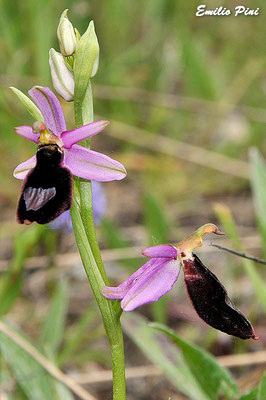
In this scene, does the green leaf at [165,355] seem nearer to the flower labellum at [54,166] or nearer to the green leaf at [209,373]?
the green leaf at [209,373]

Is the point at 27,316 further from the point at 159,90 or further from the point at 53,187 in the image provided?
the point at 159,90

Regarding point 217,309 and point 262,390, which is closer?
point 217,309

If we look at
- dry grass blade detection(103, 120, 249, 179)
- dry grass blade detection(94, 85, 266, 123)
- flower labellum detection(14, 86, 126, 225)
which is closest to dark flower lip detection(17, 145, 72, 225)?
flower labellum detection(14, 86, 126, 225)

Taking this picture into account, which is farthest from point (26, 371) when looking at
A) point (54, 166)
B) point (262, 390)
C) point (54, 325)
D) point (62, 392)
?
point (54, 166)

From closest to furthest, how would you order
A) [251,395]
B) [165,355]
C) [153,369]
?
[251,395], [165,355], [153,369]

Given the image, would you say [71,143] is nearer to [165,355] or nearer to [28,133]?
[28,133]

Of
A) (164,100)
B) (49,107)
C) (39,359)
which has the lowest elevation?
(39,359)

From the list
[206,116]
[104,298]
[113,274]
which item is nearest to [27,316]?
[113,274]
